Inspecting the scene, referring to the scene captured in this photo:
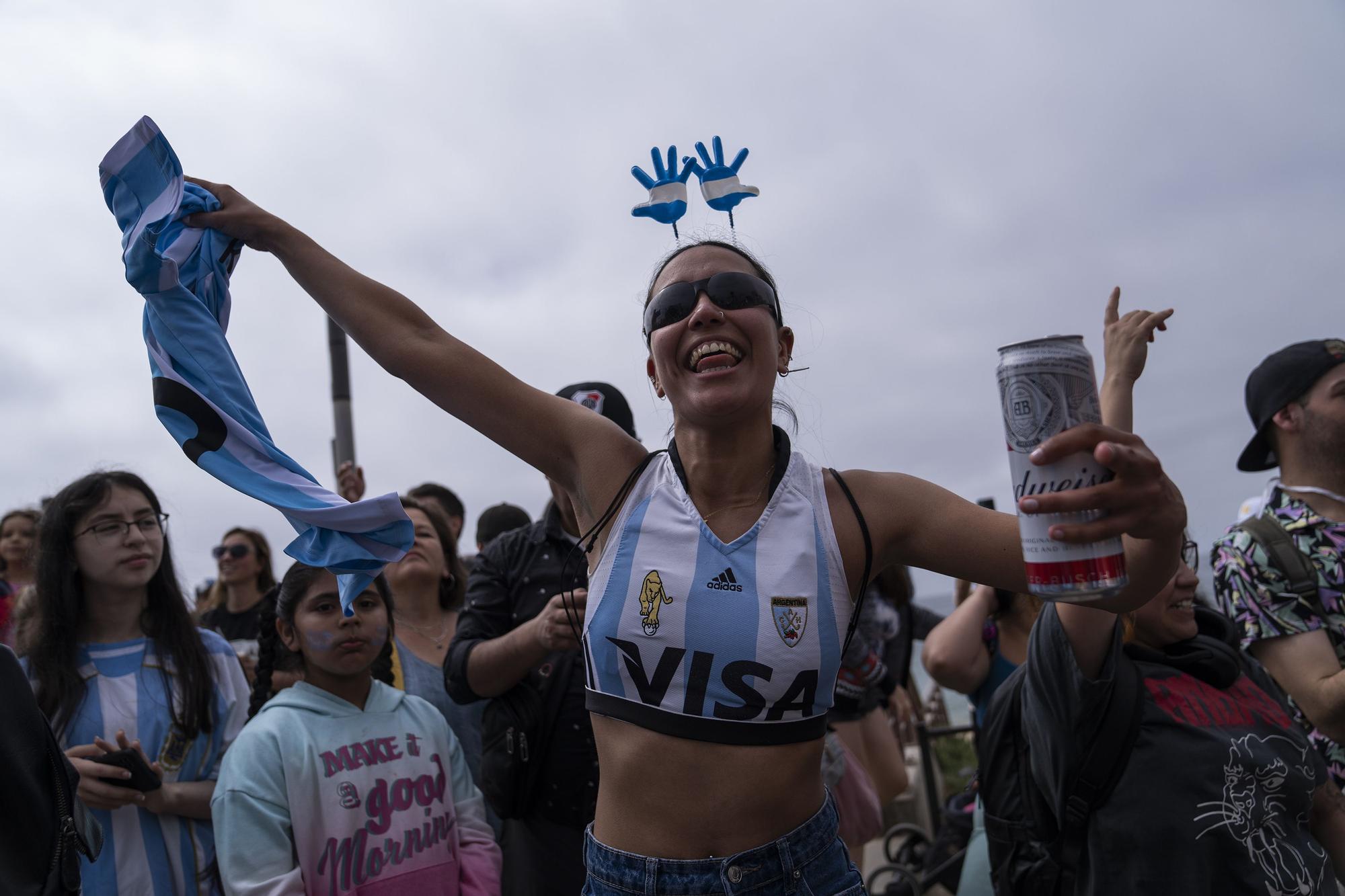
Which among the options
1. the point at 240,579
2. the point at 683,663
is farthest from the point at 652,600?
the point at 240,579

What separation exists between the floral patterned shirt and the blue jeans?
2.42 meters

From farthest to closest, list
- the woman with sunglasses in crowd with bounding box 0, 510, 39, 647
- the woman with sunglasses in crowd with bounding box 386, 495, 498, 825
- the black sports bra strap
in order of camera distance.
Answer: the woman with sunglasses in crowd with bounding box 0, 510, 39, 647 → the woman with sunglasses in crowd with bounding box 386, 495, 498, 825 → the black sports bra strap

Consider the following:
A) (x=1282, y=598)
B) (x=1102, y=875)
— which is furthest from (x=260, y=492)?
→ (x=1282, y=598)

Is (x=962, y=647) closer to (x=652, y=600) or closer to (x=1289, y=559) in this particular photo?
(x=1289, y=559)

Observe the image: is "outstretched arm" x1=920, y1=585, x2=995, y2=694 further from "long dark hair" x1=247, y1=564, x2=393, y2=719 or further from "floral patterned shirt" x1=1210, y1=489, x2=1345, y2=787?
"long dark hair" x1=247, y1=564, x2=393, y2=719

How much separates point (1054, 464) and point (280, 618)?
2792 mm

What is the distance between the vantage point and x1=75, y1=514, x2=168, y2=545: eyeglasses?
3301mm

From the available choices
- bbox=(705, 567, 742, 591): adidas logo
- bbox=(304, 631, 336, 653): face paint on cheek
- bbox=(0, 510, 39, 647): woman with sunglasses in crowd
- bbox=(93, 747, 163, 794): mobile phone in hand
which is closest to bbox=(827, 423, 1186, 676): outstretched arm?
bbox=(705, 567, 742, 591): adidas logo

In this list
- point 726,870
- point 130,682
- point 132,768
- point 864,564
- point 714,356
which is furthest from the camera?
point 130,682

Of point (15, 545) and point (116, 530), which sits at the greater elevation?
point (15, 545)

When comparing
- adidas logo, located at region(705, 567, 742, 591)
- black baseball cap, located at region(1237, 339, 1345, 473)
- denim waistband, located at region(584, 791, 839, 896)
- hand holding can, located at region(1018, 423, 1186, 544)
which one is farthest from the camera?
black baseball cap, located at region(1237, 339, 1345, 473)

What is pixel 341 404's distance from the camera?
26.9 feet

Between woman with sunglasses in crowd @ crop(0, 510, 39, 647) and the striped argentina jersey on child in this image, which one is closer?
the striped argentina jersey on child

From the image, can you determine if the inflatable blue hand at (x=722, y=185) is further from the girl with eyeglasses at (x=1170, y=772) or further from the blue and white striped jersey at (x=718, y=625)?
the girl with eyeglasses at (x=1170, y=772)
